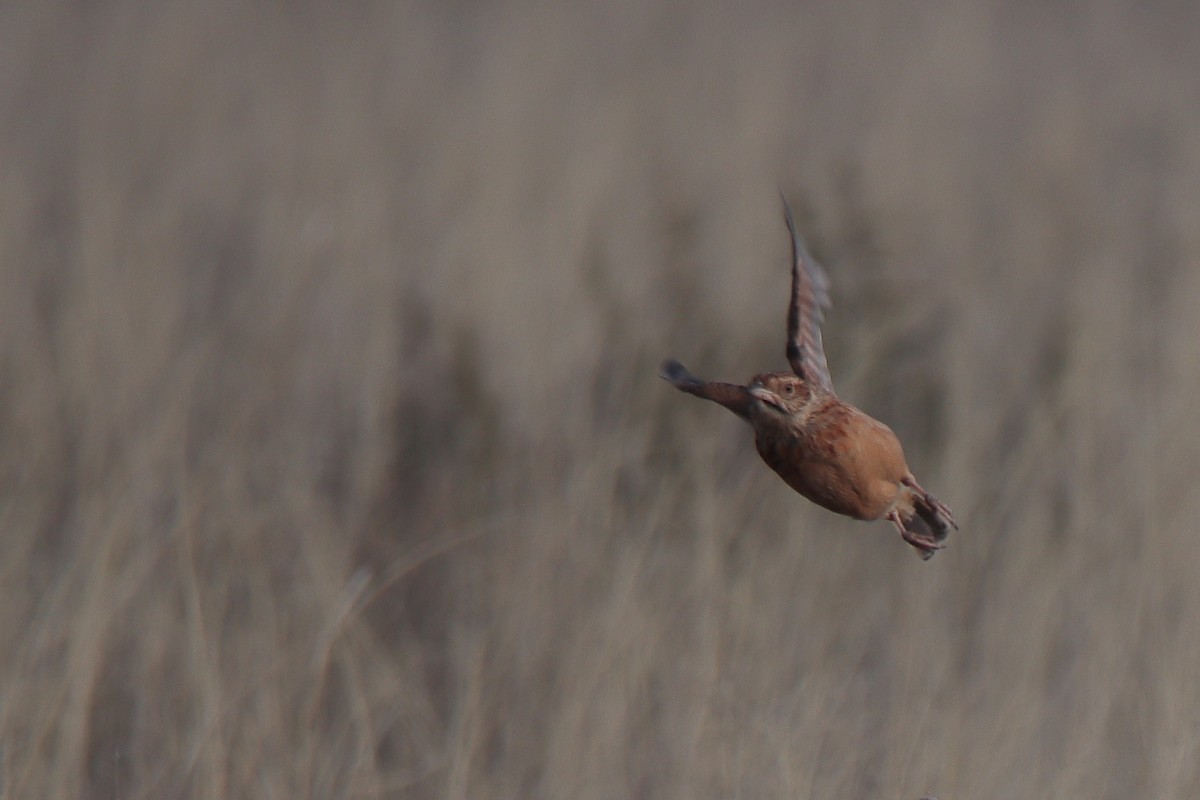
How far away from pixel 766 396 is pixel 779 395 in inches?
0.9

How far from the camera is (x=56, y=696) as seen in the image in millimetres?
2799

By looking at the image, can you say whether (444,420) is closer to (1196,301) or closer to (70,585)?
(70,585)

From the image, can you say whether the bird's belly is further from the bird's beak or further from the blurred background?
the blurred background

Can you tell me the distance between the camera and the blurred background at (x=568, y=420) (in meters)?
2.99

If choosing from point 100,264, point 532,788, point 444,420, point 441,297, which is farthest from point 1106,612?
point 100,264

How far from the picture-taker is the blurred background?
9.80 ft

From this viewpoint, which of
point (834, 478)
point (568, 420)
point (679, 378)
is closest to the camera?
point (834, 478)

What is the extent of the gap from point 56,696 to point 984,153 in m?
4.05

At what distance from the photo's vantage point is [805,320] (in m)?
1.11

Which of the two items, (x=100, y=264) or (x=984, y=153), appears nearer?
(x=100, y=264)

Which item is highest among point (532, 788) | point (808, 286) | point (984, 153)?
point (984, 153)

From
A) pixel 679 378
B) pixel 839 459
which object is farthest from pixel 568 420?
pixel 839 459

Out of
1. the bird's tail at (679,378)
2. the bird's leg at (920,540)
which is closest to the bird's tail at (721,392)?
the bird's tail at (679,378)

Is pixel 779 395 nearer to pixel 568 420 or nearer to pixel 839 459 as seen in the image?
pixel 839 459
